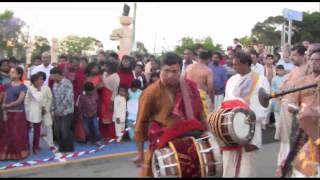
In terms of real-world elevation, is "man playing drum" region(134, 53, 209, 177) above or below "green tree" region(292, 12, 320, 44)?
below

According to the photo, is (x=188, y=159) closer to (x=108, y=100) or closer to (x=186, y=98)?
(x=186, y=98)

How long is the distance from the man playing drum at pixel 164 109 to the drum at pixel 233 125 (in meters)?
0.60

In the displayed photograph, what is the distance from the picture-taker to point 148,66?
42.4 ft

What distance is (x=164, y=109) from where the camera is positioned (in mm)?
4586

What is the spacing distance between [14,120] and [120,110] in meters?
2.37

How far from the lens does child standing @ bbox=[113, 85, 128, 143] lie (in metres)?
10.2

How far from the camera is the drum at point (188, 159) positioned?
4.25m

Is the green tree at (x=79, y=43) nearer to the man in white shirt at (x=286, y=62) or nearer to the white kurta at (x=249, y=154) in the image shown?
the man in white shirt at (x=286, y=62)

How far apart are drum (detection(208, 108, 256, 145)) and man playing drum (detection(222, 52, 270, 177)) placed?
234 millimetres

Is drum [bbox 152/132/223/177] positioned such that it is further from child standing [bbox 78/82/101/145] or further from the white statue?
the white statue

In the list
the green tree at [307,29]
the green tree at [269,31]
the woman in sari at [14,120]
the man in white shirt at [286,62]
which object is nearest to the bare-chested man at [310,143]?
the woman in sari at [14,120]

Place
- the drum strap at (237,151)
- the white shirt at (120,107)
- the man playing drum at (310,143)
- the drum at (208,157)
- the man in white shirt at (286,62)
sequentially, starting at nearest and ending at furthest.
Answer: the man playing drum at (310,143)
the drum at (208,157)
the drum strap at (237,151)
the white shirt at (120,107)
the man in white shirt at (286,62)

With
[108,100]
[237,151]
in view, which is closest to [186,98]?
[237,151]

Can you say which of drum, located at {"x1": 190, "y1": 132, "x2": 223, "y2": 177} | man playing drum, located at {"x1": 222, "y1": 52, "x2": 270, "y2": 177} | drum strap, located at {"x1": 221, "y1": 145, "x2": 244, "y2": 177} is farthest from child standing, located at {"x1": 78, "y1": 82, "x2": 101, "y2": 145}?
drum, located at {"x1": 190, "y1": 132, "x2": 223, "y2": 177}
